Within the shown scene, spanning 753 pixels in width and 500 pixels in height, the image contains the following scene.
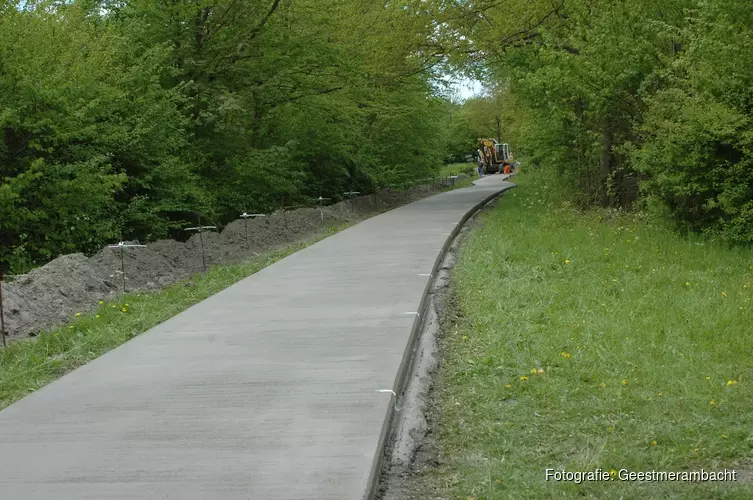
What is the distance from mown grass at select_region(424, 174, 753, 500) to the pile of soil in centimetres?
450

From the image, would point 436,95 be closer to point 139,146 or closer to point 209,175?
point 209,175

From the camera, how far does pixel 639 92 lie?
16625 millimetres

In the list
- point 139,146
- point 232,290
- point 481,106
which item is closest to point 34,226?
point 139,146

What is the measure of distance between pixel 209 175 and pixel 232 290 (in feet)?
33.3

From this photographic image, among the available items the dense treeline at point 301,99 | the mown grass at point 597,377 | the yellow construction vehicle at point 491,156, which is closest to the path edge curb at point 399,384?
the mown grass at point 597,377

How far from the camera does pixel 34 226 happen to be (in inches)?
504

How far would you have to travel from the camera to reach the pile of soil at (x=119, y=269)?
30.7ft

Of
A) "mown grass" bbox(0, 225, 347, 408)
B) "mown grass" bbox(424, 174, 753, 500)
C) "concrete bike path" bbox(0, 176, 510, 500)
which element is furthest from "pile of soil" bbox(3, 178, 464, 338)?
"mown grass" bbox(424, 174, 753, 500)

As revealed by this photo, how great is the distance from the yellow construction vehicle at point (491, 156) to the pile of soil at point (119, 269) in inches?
2180

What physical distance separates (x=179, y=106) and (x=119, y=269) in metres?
7.61

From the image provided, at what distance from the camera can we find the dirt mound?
29.7ft

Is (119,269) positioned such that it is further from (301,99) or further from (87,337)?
(301,99)

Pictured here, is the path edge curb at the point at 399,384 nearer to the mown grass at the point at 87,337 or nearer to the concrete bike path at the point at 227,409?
the concrete bike path at the point at 227,409

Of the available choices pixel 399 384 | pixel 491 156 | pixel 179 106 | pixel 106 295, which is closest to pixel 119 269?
pixel 106 295
